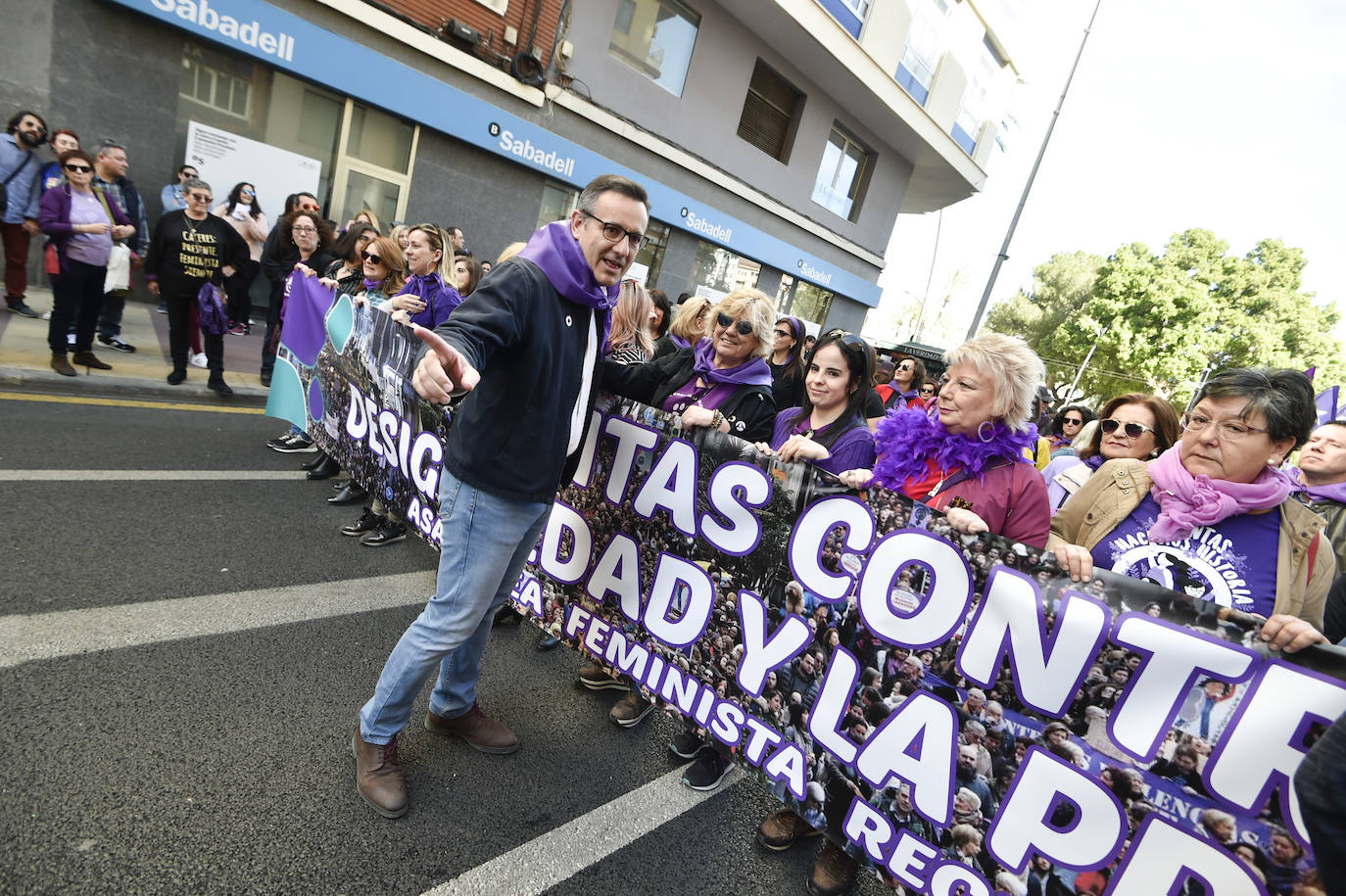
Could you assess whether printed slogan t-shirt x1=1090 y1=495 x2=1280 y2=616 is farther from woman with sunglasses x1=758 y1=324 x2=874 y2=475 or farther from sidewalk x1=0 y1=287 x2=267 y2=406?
sidewalk x1=0 y1=287 x2=267 y2=406

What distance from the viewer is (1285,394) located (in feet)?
6.66

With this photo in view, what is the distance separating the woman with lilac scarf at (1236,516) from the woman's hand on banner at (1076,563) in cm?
26

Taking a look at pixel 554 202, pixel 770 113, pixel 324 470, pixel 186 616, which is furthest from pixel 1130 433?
pixel 770 113

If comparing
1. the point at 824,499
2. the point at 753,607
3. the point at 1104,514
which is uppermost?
the point at 1104,514

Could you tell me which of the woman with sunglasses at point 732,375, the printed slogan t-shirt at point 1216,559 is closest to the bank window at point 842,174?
the woman with sunglasses at point 732,375

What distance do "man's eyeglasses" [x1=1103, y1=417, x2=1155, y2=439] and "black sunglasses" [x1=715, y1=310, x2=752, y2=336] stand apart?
7.15 feet

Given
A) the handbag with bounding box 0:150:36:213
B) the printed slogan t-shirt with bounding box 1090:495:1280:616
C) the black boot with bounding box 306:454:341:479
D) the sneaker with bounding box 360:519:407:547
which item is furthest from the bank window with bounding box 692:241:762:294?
the printed slogan t-shirt with bounding box 1090:495:1280:616

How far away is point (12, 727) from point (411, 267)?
3040 millimetres

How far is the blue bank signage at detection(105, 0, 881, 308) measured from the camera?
7.42 meters

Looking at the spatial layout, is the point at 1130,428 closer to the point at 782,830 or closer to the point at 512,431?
the point at 782,830

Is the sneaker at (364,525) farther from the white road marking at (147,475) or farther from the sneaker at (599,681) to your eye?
the sneaker at (599,681)

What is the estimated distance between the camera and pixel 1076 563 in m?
1.67

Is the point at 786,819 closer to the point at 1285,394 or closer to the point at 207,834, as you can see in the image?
the point at 207,834

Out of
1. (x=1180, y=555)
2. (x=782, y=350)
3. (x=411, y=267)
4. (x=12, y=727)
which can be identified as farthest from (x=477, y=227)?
(x=1180, y=555)
